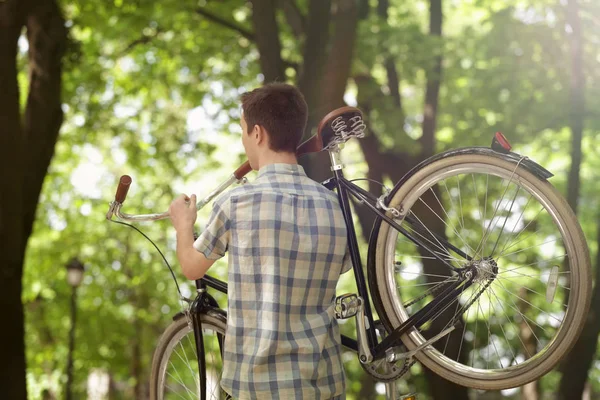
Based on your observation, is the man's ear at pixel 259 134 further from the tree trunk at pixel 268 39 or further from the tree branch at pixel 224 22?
the tree branch at pixel 224 22

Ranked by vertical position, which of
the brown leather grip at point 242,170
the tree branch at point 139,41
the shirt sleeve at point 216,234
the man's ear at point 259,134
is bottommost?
the shirt sleeve at point 216,234

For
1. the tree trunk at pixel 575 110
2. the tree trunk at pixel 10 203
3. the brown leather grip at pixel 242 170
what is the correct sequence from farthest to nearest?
the tree trunk at pixel 575 110
the tree trunk at pixel 10 203
the brown leather grip at pixel 242 170

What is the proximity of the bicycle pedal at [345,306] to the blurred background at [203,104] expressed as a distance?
356cm

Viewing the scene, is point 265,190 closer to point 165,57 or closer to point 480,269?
point 480,269

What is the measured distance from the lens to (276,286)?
8.89 feet

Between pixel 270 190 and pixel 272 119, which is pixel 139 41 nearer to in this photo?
pixel 272 119

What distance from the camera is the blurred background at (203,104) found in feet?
24.9

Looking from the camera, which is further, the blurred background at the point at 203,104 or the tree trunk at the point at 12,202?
the blurred background at the point at 203,104

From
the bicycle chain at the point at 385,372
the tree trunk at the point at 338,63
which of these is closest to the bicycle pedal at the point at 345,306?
the bicycle chain at the point at 385,372

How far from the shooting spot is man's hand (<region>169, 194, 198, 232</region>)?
2850mm

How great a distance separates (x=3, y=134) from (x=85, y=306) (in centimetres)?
1381

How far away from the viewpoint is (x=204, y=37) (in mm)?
12648

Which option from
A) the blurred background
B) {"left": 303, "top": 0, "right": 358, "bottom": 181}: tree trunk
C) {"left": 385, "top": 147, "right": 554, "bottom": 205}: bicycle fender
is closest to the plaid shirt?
{"left": 385, "top": 147, "right": 554, "bottom": 205}: bicycle fender

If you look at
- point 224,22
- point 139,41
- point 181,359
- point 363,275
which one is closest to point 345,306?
point 363,275
